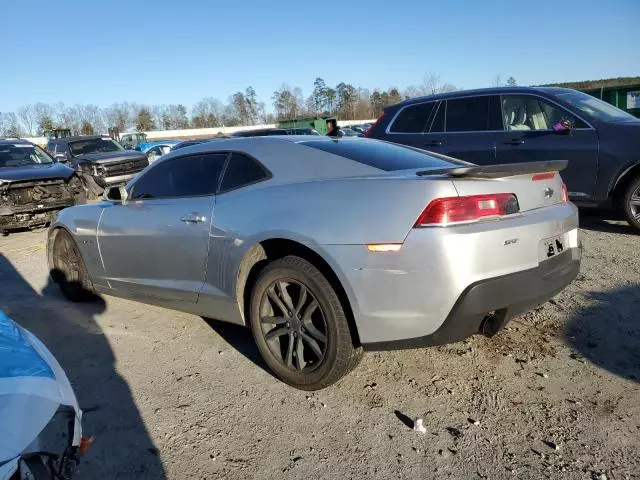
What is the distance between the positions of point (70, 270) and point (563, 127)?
5753 millimetres

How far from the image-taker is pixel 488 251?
2551 mm

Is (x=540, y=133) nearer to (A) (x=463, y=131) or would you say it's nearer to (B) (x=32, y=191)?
(A) (x=463, y=131)

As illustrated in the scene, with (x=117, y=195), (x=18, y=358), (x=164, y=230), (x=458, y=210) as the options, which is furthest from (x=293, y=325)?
(x=117, y=195)

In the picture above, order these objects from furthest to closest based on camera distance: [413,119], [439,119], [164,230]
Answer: [413,119], [439,119], [164,230]

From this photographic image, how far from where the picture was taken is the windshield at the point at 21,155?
973 cm

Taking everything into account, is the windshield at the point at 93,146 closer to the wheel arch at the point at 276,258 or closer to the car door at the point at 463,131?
the car door at the point at 463,131

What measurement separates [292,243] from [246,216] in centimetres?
39

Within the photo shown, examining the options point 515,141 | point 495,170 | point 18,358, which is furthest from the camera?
point 515,141

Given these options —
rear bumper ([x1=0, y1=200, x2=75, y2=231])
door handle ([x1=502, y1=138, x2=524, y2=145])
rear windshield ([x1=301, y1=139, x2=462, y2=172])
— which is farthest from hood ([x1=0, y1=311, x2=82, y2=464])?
rear bumper ([x1=0, y1=200, x2=75, y2=231])

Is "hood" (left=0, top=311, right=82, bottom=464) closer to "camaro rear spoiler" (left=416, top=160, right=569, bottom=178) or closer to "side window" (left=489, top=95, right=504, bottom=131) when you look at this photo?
"camaro rear spoiler" (left=416, top=160, right=569, bottom=178)

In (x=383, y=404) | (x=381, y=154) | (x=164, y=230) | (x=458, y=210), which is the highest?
(x=381, y=154)

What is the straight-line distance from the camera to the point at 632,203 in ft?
18.9

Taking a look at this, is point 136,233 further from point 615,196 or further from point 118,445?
point 615,196

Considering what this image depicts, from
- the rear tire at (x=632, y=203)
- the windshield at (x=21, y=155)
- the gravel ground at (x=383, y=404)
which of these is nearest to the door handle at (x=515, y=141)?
the rear tire at (x=632, y=203)
